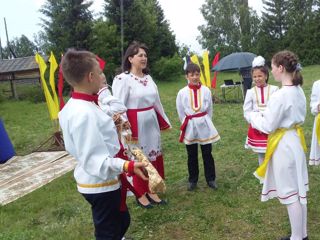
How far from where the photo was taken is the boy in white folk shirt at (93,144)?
8.15 feet

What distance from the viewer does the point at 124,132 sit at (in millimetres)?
3643

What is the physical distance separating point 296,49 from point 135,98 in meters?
32.5

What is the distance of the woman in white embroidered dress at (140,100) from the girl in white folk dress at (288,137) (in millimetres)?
1571

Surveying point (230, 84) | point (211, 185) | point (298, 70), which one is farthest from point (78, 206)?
point (230, 84)

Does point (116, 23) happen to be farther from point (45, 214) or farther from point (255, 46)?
point (45, 214)

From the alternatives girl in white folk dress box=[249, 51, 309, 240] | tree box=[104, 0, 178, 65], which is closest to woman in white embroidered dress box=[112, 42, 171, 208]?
girl in white folk dress box=[249, 51, 309, 240]

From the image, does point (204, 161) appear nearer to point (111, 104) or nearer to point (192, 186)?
point (192, 186)

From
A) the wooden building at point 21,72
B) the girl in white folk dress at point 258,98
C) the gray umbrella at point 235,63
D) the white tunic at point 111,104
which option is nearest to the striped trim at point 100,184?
the white tunic at point 111,104

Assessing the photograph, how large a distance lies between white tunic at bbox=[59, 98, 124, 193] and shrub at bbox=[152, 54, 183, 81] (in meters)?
26.1

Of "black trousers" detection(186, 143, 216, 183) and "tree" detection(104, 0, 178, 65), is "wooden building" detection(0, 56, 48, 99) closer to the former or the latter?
"tree" detection(104, 0, 178, 65)

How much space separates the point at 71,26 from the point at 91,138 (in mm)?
23743

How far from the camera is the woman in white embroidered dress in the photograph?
4.57 meters

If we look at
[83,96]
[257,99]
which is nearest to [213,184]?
[257,99]

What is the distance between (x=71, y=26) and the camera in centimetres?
2494
